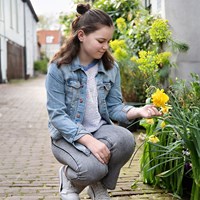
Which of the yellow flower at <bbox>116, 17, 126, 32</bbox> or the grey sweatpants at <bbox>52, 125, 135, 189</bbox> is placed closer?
the grey sweatpants at <bbox>52, 125, 135, 189</bbox>

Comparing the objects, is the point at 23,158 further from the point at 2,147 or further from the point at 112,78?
the point at 112,78

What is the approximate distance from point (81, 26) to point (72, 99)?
0.47 metres

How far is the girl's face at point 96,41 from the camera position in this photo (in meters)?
2.29

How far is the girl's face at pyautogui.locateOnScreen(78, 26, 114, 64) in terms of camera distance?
2.29 m

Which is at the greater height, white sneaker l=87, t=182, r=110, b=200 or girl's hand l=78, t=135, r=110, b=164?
girl's hand l=78, t=135, r=110, b=164

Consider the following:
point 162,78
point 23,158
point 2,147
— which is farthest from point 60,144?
point 162,78

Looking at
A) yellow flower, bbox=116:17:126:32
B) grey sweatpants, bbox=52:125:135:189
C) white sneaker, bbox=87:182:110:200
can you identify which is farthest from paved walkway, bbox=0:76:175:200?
yellow flower, bbox=116:17:126:32

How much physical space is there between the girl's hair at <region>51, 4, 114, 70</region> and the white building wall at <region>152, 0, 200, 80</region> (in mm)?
3364

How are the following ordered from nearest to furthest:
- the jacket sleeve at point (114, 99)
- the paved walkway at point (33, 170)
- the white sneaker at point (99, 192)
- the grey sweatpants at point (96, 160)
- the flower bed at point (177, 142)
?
the grey sweatpants at point (96, 160), the flower bed at point (177, 142), the white sneaker at point (99, 192), the jacket sleeve at point (114, 99), the paved walkway at point (33, 170)

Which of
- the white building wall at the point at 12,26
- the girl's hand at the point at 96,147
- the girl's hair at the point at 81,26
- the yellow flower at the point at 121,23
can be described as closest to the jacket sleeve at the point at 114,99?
the girl's hair at the point at 81,26

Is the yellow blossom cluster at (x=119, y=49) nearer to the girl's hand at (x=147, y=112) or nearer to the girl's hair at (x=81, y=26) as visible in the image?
the girl's hair at (x=81, y=26)

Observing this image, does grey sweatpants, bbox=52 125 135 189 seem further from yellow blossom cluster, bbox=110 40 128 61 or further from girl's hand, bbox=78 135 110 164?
yellow blossom cluster, bbox=110 40 128 61

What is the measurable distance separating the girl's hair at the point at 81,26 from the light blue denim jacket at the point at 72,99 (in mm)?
Result: 50

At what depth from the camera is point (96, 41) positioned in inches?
90.8
